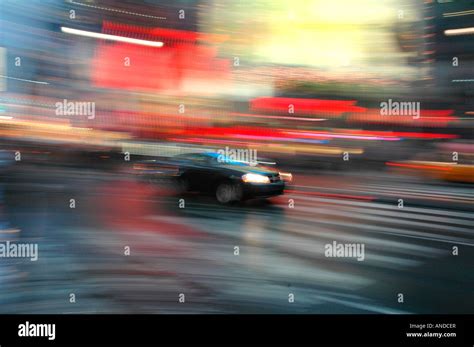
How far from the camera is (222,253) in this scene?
11.3ft

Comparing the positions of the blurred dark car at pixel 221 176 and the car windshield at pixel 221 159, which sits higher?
the car windshield at pixel 221 159

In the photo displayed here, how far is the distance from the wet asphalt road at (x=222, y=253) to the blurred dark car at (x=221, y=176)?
107mm

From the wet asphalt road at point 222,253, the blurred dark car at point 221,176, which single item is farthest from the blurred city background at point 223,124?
the blurred dark car at point 221,176

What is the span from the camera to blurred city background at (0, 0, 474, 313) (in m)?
3.37

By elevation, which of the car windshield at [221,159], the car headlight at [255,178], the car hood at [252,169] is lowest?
the car headlight at [255,178]

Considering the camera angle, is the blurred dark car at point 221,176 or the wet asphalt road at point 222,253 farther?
the blurred dark car at point 221,176

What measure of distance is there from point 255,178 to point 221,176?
286 millimetres

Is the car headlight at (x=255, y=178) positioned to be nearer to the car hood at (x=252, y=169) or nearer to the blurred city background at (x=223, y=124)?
the car hood at (x=252, y=169)

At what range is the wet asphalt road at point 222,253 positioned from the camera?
3.31 meters

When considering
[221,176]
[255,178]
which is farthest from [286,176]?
[221,176]

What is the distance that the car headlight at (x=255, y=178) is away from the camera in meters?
3.44

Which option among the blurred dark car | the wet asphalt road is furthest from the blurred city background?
the blurred dark car

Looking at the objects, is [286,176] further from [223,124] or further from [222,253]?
[222,253]
